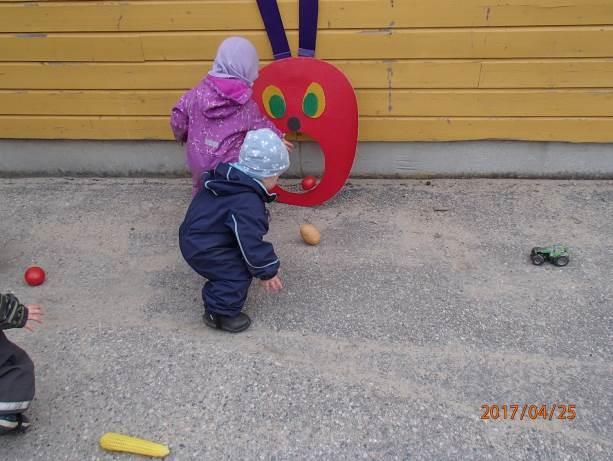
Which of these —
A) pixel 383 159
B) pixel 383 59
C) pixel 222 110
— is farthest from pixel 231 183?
pixel 383 159

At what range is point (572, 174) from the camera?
4.20 metres

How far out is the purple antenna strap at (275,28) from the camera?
12.1ft

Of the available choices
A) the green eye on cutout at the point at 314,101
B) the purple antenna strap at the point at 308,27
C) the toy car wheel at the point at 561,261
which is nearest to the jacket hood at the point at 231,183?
the green eye on cutout at the point at 314,101

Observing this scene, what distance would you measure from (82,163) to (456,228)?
3.19 meters

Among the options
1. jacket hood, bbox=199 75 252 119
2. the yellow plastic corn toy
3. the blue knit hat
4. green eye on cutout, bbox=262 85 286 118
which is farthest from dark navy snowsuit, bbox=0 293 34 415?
green eye on cutout, bbox=262 85 286 118

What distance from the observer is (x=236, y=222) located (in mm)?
2533

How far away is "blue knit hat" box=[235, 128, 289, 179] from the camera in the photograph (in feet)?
8.45

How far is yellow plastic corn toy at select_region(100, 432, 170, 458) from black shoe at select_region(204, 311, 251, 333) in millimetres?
747

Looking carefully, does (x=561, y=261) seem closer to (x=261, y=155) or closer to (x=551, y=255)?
(x=551, y=255)

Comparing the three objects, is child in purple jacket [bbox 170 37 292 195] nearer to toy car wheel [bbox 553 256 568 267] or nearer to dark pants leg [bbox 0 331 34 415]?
dark pants leg [bbox 0 331 34 415]

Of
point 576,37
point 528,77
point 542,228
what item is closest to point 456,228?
point 542,228

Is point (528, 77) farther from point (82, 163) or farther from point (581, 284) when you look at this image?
point (82, 163)

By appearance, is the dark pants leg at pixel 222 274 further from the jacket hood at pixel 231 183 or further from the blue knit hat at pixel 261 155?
the blue knit hat at pixel 261 155

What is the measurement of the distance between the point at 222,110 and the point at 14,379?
1.79 meters
